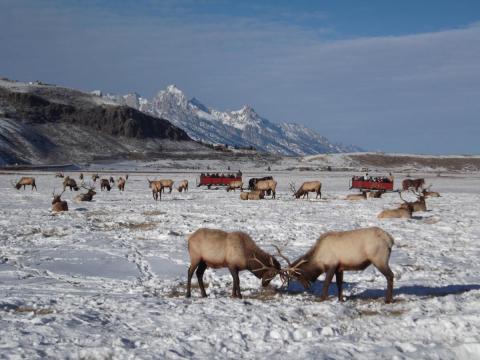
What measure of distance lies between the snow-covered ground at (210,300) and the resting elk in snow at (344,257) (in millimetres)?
467

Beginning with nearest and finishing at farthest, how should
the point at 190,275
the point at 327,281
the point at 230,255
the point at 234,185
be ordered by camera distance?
the point at 327,281
the point at 230,255
the point at 190,275
the point at 234,185

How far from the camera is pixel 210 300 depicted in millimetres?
10469

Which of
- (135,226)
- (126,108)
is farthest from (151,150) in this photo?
(135,226)

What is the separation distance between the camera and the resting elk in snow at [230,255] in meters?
11.1

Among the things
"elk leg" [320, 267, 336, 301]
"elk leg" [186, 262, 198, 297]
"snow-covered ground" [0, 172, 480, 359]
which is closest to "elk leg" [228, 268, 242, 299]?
"snow-covered ground" [0, 172, 480, 359]

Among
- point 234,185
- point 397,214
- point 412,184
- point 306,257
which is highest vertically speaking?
point 412,184

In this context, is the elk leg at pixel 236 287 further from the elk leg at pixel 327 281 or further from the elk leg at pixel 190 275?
the elk leg at pixel 327 281

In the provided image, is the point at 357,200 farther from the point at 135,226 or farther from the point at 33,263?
the point at 33,263

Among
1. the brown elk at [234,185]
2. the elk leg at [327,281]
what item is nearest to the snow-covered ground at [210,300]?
the elk leg at [327,281]

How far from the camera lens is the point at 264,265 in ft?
36.7

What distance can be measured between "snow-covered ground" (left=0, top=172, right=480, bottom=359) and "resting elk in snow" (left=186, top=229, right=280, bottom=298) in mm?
496

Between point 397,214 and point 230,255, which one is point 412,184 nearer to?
point 397,214

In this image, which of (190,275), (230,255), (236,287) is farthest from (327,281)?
(190,275)

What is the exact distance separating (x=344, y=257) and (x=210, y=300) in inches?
105
